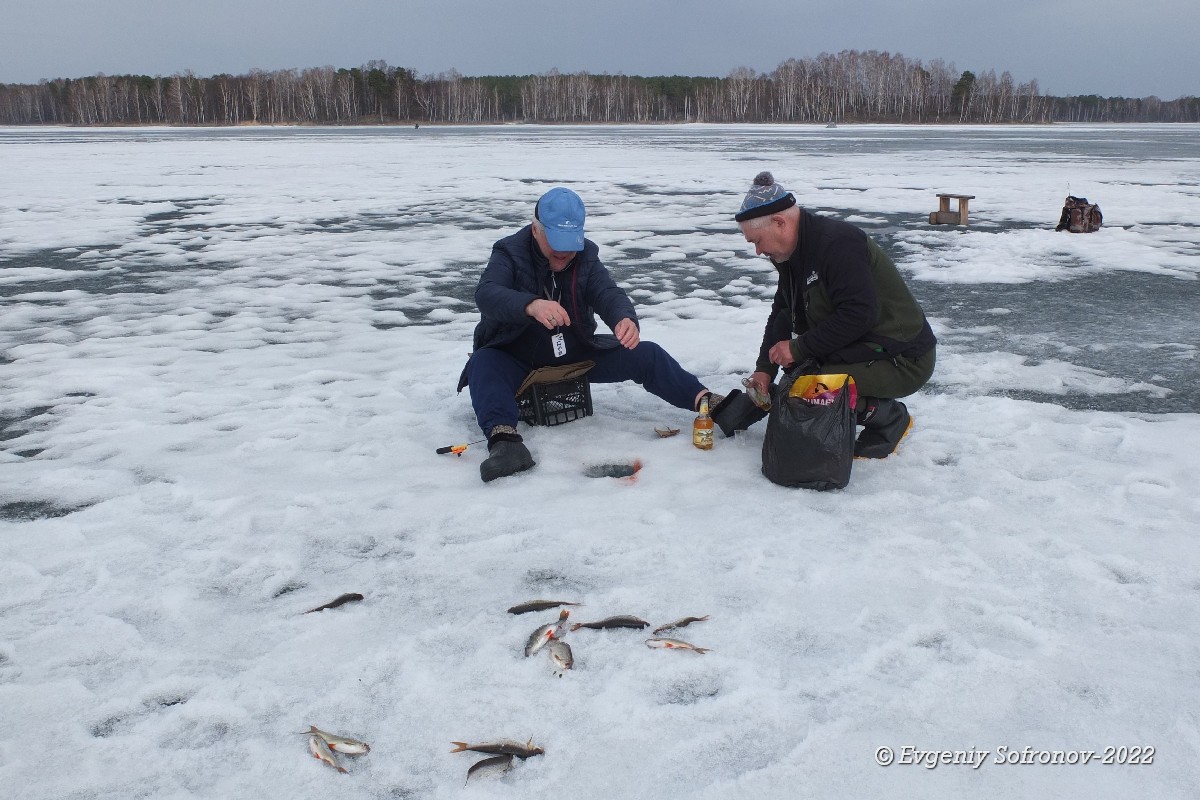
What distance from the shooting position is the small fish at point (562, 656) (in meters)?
2.40

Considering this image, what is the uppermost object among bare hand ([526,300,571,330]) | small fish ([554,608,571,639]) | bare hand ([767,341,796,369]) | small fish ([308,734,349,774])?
bare hand ([526,300,571,330])

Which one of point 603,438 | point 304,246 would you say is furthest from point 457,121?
point 603,438

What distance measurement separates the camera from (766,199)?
11.6ft

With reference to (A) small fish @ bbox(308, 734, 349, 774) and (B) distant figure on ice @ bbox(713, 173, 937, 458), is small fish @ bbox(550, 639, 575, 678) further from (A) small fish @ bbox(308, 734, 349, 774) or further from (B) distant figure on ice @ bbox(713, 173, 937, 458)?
(B) distant figure on ice @ bbox(713, 173, 937, 458)

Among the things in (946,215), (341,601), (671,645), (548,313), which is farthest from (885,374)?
(946,215)

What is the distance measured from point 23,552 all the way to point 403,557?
4.33 ft

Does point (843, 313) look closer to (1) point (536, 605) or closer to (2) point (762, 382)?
(2) point (762, 382)

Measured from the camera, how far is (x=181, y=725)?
2.21 metres

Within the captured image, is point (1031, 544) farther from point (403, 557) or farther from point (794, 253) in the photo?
point (403, 557)

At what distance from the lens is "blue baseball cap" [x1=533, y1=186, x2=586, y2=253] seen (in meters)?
3.87

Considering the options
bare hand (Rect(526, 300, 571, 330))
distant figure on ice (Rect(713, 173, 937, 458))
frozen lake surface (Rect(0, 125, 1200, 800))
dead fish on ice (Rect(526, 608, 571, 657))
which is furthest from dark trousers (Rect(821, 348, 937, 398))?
dead fish on ice (Rect(526, 608, 571, 657))

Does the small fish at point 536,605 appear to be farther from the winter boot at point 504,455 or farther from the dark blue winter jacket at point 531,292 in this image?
the dark blue winter jacket at point 531,292

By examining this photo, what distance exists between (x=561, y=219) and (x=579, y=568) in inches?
64.7

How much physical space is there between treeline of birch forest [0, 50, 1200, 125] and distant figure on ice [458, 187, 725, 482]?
105 m
